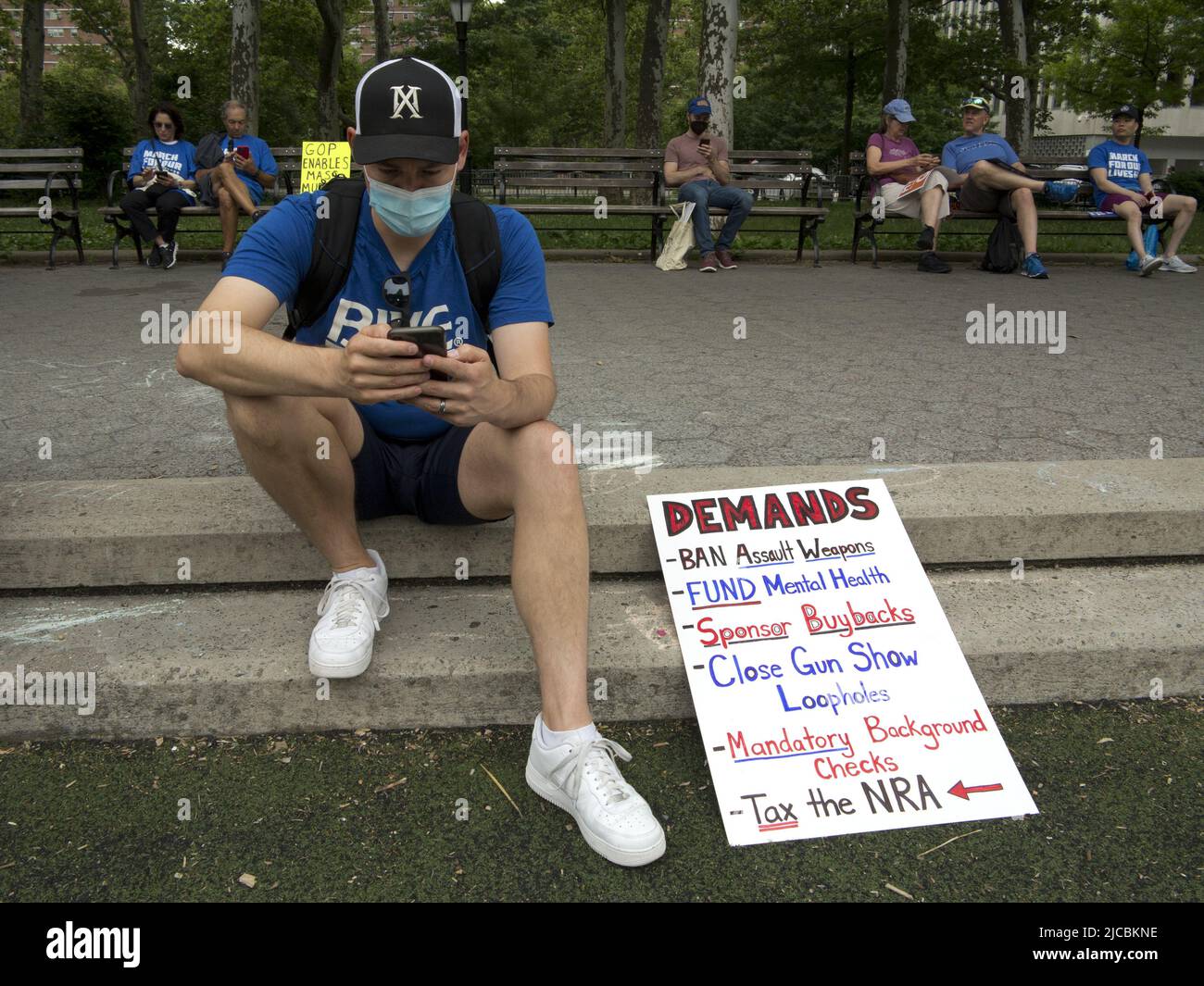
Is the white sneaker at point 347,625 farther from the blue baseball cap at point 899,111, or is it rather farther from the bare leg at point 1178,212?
the bare leg at point 1178,212

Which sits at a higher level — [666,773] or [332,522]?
[332,522]

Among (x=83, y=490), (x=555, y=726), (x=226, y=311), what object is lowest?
(x=555, y=726)

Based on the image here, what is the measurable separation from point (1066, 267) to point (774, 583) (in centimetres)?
839

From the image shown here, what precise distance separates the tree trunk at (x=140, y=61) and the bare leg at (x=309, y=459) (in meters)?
28.0

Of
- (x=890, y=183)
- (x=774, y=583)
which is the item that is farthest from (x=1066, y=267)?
(x=774, y=583)

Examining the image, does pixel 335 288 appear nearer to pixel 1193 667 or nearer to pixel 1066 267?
pixel 1193 667

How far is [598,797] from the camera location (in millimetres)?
2133

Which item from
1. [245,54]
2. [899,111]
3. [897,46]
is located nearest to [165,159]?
[899,111]

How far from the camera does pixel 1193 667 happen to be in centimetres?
269

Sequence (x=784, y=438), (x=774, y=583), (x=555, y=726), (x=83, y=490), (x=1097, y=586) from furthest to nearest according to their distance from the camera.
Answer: (x=784, y=438), (x=83, y=490), (x=1097, y=586), (x=774, y=583), (x=555, y=726)

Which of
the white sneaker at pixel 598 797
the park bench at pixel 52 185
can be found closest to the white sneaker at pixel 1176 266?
the white sneaker at pixel 598 797

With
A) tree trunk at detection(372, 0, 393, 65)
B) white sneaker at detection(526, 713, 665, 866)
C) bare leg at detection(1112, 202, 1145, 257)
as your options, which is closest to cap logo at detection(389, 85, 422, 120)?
white sneaker at detection(526, 713, 665, 866)

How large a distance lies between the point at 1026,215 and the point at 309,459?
8.02 metres

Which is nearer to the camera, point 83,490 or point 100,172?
point 83,490
